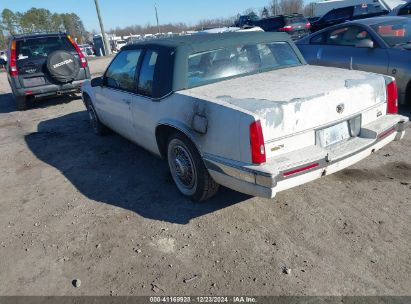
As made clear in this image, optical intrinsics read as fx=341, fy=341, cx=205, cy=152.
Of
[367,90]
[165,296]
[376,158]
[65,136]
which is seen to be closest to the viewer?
[165,296]

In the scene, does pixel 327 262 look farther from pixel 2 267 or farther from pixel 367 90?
pixel 2 267

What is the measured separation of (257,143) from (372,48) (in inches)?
164

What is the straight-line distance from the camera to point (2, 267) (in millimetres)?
2914

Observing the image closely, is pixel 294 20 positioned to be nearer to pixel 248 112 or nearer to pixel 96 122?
pixel 96 122

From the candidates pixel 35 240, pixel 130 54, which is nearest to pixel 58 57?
pixel 130 54

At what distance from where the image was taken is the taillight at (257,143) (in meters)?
2.58

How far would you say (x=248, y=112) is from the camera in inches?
103

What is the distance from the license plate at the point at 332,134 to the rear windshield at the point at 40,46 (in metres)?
7.62

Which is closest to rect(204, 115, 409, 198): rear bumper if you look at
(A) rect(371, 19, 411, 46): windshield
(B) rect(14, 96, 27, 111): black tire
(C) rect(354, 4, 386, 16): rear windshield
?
(A) rect(371, 19, 411, 46): windshield

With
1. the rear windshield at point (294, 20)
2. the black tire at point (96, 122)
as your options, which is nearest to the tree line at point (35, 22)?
the rear windshield at point (294, 20)

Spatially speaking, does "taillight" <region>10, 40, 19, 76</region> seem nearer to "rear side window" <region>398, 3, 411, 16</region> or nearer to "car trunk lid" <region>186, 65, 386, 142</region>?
"car trunk lid" <region>186, 65, 386, 142</region>

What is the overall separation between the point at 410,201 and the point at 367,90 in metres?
1.12

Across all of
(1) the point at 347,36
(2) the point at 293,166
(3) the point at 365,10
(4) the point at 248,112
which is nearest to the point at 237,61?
(4) the point at 248,112

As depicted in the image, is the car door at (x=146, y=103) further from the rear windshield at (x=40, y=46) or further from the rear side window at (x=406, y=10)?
the rear side window at (x=406, y=10)
